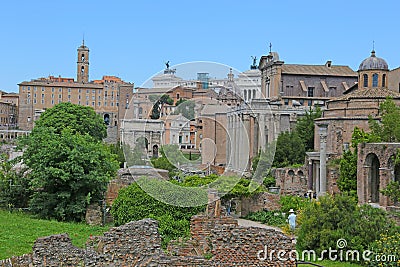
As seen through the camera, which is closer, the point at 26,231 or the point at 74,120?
the point at 26,231

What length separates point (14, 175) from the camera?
Result: 75.9ft

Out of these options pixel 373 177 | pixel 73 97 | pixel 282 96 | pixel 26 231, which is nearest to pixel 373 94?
pixel 373 177

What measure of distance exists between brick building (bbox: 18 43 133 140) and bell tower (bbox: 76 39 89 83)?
4.53 metres

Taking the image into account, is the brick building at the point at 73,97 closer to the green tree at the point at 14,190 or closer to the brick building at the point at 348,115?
the brick building at the point at 348,115

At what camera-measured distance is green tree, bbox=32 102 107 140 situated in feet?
172

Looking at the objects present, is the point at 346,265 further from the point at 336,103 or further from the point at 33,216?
the point at 336,103

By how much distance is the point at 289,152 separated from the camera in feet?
127

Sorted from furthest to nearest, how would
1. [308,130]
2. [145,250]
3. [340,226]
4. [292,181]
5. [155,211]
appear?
[308,130] → [292,181] → [155,211] → [340,226] → [145,250]

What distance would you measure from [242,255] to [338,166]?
22.0m

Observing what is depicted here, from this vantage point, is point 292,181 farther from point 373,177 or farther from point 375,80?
point 373,177

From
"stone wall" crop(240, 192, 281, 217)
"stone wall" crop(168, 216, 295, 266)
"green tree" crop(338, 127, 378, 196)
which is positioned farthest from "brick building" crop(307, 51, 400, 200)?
"stone wall" crop(168, 216, 295, 266)

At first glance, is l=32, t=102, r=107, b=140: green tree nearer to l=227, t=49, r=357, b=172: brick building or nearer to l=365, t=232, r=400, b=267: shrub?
l=227, t=49, r=357, b=172: brick building

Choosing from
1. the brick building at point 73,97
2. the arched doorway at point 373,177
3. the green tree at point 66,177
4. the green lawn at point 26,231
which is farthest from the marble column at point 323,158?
the brick building at point 73,97

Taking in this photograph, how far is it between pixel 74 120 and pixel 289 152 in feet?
75.9
